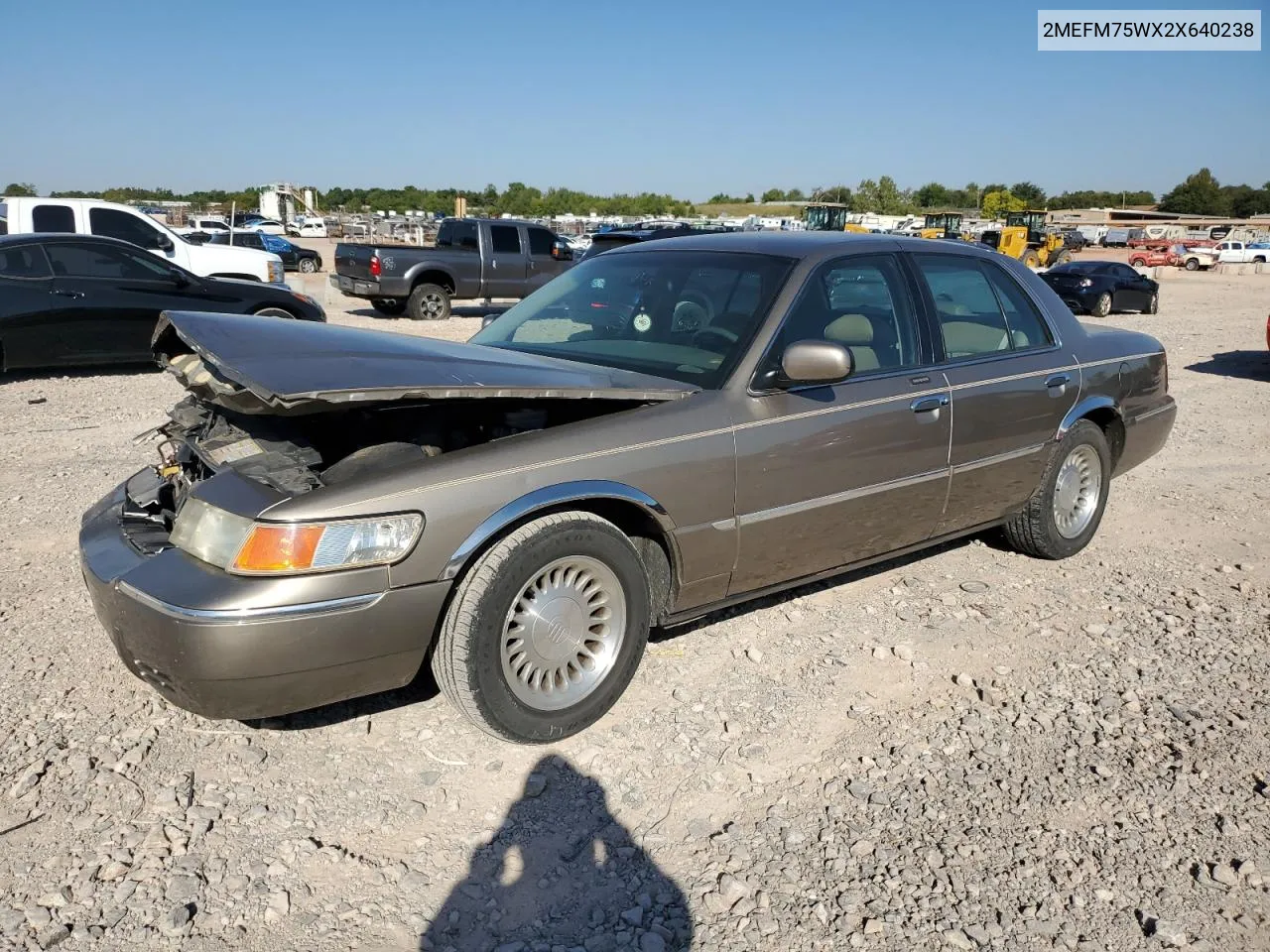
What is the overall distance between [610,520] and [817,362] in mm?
914

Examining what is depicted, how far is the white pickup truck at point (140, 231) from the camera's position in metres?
12.9

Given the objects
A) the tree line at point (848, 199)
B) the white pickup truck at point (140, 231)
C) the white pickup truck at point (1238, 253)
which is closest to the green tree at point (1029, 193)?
the tree line at point (848, 199)

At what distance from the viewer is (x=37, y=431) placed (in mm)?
7594

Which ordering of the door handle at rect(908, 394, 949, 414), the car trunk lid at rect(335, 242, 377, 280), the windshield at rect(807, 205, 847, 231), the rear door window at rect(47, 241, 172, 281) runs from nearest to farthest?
1. the door handle at rect(908, 394, 949, 414)
2. the rear door window at rect(47, 241, 172, 281)
3. the car trunk lid at rect(335, 242, 377, 280)
4. the windshield at rect(807, 205, 847, 231)

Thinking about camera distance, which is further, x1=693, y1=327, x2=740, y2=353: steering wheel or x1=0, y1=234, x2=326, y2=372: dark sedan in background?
x1=0, y1=234, x2=326, y2=372: dark sedan in background

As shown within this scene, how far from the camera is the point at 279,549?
275 cm

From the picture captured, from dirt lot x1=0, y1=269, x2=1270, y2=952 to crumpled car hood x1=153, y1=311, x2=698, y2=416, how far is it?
1.15 metres

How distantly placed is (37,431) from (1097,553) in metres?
7.46

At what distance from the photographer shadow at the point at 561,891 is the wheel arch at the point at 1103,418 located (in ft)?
10.6

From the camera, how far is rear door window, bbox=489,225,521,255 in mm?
18188

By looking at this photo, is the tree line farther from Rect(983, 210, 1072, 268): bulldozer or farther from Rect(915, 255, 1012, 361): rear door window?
Rect(915, 255, 1012, 361): rear door window

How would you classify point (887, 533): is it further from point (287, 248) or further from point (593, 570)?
point (287, 248)

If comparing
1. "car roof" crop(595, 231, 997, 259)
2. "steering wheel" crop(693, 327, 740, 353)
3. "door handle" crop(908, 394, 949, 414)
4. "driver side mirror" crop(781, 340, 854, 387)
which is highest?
"car roof" crop(595, 231, 997, 259)

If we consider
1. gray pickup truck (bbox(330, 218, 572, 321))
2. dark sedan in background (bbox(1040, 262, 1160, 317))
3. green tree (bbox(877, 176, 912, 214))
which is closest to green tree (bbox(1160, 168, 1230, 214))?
green tree (bbox(877, 176, 912, 214))
